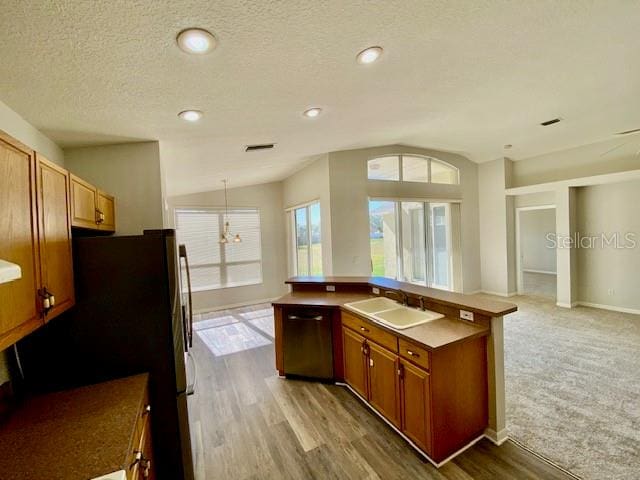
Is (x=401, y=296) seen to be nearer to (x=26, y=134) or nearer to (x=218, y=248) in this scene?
(x=26, y=134)

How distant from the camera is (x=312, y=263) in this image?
20.1 ft

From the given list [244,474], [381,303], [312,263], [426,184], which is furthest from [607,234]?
[244,474]

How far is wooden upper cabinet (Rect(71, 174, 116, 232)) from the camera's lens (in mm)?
1646

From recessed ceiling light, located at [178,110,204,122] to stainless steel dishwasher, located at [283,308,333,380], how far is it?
205 cm

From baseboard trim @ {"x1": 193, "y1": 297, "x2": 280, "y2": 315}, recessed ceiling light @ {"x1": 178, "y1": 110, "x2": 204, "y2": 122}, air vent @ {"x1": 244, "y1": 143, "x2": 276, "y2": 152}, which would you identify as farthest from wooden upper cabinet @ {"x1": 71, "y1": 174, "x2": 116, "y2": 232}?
baseboard trim @ {"x1": 193, "y1": 297, "x2": 280, "y2": 315}

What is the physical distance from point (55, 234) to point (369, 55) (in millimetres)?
2050

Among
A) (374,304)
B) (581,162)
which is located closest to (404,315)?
(374,304)

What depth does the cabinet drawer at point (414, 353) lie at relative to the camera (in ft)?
6.34

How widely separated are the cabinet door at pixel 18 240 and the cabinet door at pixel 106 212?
0.96 meters

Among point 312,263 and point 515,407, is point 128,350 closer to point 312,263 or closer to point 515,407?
point 515,407

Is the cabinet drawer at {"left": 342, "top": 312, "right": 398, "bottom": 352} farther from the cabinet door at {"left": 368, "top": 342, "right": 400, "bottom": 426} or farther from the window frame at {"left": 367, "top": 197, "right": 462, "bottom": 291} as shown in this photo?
the window frame at {"left": 367, "top": 197, "right": 462, "bottom": 291}

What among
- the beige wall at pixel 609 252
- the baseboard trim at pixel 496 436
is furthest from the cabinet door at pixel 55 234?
the beige wall at pixel 609 252

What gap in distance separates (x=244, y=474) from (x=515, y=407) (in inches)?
95.0

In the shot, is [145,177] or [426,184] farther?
[426,184]
